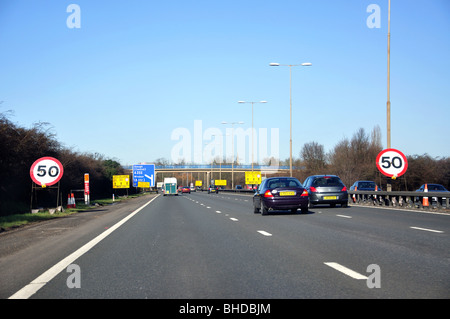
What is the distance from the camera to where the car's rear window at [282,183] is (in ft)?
71.0

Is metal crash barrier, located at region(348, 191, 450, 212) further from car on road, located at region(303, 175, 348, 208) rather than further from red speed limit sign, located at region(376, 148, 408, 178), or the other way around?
car on road, located at region(303, 175, 348, 208)

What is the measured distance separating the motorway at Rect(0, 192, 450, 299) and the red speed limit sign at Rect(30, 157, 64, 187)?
9.85m

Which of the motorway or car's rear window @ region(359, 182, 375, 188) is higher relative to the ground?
car's rear window @ region(359, 182, 375, 188)

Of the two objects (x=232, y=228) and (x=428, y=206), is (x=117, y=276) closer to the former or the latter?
(x=232, y=228)

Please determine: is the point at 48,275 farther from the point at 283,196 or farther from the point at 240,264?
the point at 283,196

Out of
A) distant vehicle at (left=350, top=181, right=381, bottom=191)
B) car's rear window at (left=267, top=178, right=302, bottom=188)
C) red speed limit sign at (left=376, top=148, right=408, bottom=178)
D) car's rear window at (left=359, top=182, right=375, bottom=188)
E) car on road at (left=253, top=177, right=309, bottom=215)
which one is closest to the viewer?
car on road at (left=253, top=177, right=309, bottom=215)

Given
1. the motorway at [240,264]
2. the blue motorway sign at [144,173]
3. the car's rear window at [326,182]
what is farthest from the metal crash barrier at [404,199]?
the blue motorway sign at [144,173]

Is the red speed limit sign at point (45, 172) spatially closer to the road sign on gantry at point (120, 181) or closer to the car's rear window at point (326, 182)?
the car's rear window at point (326, 182)

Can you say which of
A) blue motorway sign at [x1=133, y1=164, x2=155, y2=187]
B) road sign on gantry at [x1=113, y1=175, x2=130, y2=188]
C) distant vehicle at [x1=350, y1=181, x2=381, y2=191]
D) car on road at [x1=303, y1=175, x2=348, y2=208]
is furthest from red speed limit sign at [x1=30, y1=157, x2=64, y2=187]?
road sign on gantry at [x1=113, y1=175, x2=130, y2=188]

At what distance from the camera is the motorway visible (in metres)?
6.61

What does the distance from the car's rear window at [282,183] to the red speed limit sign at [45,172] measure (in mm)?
9340

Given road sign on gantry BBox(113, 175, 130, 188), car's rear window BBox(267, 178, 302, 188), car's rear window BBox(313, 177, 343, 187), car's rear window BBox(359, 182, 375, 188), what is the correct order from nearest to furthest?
car's rear window BBox(267, 178, 302, 188) < car's rear window BBox(313, 177, 343, 187) < car's rear window BBox(359, 182, 375, 188) < road sign on gantry BBox(113, 175, 130, 188)

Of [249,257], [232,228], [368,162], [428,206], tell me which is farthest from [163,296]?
[368,162]
